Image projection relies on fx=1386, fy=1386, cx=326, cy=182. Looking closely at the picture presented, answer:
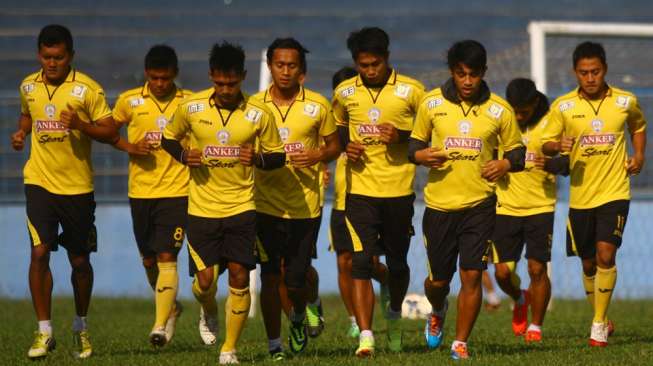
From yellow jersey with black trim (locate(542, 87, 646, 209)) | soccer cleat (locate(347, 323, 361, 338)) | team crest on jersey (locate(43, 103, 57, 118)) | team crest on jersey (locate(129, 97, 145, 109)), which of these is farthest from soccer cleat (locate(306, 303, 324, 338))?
team crest on jersey (locate(43, 103, 57, 118))

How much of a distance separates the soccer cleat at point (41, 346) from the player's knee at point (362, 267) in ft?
7.98

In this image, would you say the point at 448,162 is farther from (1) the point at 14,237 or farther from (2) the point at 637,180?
(1) the point at 14,237

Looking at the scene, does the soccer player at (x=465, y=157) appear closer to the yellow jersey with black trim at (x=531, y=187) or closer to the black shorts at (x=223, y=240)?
the black shorts at (x=223, y=240)

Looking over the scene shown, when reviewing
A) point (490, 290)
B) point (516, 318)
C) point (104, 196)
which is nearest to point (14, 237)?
point (104, 196)

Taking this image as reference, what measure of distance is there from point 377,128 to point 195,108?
63.8 inches

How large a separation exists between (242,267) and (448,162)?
1773 millimetres

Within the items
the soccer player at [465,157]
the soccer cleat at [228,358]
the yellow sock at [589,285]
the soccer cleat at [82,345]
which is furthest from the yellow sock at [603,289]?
the soccer cleat at [82,345]

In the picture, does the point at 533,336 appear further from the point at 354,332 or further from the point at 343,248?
the point at 343,248

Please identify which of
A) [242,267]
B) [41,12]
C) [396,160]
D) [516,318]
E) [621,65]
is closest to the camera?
[242,267]

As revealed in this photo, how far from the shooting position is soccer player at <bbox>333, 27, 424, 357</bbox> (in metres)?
11.0

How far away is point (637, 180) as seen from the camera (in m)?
23.8

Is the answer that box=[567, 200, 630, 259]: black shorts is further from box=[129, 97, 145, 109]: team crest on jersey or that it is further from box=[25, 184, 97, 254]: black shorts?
box=[25, 184, 97, 254]: black shorts

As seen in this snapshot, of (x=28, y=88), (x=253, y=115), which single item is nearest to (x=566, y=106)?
(x=253, y=115)

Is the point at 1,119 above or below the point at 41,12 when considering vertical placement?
below
